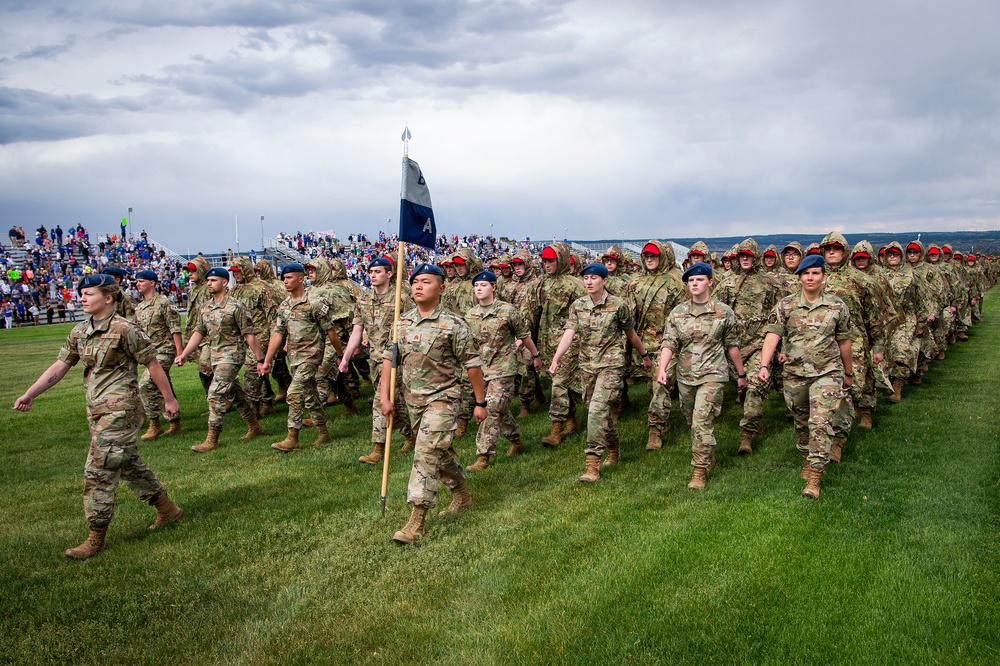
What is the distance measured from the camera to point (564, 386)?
973cm

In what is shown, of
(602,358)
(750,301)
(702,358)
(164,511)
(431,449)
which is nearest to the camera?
(431,449)

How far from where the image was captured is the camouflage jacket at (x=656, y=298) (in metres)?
10.8

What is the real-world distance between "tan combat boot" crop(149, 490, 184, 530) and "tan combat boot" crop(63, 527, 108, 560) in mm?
544

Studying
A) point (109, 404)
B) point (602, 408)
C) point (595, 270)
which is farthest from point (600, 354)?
point (109, 404)

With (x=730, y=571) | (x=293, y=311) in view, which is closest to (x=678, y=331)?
(x=730, y=571)

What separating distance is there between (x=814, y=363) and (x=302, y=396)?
21.4 ft

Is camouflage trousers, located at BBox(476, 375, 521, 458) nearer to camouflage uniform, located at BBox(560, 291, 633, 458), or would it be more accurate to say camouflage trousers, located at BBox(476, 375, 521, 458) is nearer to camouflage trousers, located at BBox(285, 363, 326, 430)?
camouflage uniform, located at BBox(560, 291, 633, 458)

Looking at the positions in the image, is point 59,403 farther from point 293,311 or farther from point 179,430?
point 293,311

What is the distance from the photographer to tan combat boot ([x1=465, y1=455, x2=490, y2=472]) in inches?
334

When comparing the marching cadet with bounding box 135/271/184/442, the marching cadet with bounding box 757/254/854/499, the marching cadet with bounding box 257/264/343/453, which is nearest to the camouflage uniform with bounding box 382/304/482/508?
the marching cadet with bounding box 757/254/854/499

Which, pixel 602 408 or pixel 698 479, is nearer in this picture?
pixel 698 479

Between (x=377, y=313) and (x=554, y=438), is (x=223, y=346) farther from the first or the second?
(x=554, y=438)

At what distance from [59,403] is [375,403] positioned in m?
8.30

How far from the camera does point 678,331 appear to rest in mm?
8039
